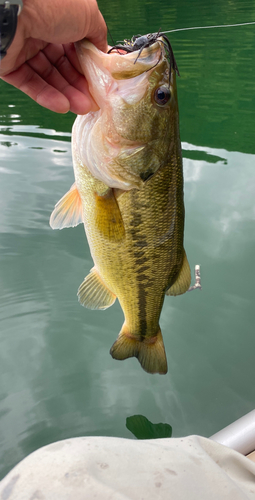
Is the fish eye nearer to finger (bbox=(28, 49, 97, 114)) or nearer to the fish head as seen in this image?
the fish head

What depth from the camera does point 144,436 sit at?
6.61 feet

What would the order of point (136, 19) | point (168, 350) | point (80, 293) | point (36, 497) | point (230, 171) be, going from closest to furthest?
point (36, 497)
point (80, 293)
point (168, 350)
point (230, 171)
point (136, 19)

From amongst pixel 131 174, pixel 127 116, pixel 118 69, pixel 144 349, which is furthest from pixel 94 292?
pixel 118 69

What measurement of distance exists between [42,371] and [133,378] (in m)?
0.54

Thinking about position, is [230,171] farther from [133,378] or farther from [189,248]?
[133,378]

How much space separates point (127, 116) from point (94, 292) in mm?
744

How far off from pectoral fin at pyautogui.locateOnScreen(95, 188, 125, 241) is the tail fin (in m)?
0.54

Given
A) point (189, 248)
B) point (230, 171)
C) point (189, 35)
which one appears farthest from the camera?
point (189, 35)

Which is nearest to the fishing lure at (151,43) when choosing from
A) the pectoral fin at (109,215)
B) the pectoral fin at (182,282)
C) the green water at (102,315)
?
the pectoral fin at (109,215)

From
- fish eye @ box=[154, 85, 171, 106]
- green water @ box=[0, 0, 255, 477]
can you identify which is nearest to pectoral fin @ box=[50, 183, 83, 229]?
fish eye @ box=[154, 85, 171, 106]

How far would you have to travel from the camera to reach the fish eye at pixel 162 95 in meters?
1.22

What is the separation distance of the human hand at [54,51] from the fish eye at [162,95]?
0.69 feet

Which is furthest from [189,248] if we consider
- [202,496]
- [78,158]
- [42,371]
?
[202,496]

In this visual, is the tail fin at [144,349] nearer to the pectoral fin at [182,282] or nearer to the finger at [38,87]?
the pectoral fin at [182,282]
